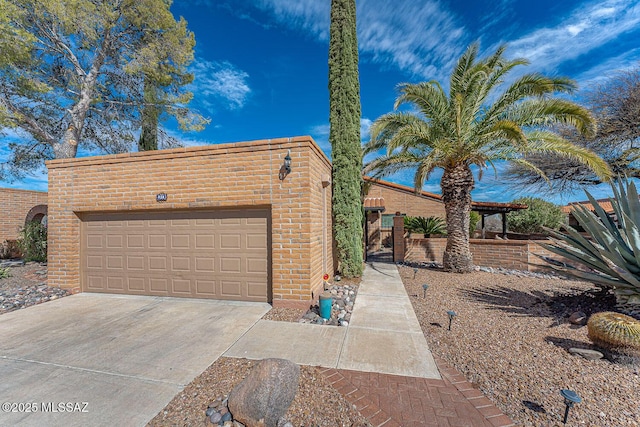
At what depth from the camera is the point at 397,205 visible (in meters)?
17.3

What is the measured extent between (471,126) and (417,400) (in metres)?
8.20

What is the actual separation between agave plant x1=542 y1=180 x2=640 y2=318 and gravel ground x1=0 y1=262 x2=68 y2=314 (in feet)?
35.8

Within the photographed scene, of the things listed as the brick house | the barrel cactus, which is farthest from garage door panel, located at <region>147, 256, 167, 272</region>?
the brick house

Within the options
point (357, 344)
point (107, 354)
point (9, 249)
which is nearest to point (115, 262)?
point (107, 354)

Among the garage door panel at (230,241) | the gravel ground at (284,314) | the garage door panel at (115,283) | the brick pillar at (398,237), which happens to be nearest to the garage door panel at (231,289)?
the garage door panel at (230,241)

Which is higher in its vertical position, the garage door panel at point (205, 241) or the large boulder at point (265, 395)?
the garage door panel at point (205, 241)

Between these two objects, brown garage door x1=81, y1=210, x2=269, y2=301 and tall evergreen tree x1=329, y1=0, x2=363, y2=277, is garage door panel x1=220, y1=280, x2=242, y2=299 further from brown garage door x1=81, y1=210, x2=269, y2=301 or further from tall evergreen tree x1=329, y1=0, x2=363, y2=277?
tall evergreen tree x1=329, y1=0, x2=363, y2=277

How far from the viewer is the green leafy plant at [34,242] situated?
31.6 feet

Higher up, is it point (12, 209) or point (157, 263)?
point (12, 209)

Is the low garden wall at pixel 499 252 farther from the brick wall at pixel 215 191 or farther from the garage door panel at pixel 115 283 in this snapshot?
the garage door panel at pixel 115 283

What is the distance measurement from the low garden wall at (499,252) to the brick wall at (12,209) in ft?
62.2

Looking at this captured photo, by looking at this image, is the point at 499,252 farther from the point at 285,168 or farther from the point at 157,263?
the point at 157,263

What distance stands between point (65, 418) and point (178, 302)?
3423mm

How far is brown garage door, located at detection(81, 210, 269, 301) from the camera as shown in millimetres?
5648
